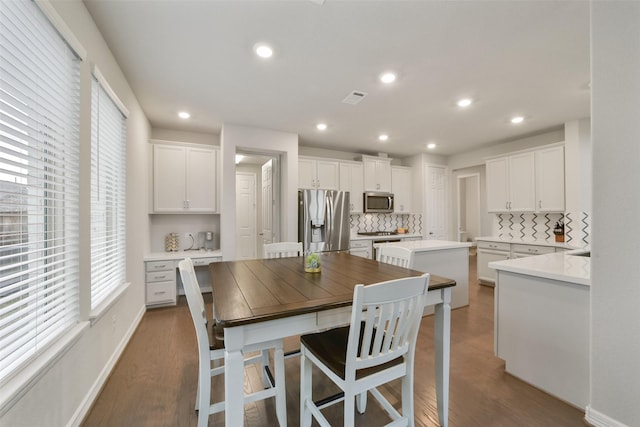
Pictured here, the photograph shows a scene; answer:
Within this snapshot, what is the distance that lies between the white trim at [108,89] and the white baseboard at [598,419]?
381cm

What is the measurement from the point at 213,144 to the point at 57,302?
3416mm

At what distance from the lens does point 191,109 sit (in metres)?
3.32

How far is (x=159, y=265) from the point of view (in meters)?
3.52

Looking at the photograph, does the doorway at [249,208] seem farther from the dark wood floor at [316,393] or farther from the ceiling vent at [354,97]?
the dark wood floor at [316,393]

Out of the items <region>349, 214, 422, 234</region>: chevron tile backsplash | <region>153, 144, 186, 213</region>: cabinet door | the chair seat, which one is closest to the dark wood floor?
the chair seat

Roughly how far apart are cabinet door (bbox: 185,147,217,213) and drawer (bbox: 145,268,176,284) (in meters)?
0.94

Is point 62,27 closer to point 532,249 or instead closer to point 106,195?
point 106,195

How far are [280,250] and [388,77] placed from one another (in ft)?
6.69

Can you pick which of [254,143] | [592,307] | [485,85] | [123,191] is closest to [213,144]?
[254,143]

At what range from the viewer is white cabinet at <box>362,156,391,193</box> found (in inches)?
207

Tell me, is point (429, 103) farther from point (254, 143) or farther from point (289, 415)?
point (289, 415)

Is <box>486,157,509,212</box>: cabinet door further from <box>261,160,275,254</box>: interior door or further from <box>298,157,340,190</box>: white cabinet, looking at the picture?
<box>261,160,275,254</box>: interior door

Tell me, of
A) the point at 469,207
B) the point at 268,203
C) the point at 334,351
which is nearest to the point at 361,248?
the point at 268,203

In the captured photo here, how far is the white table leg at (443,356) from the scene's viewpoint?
1.53m
